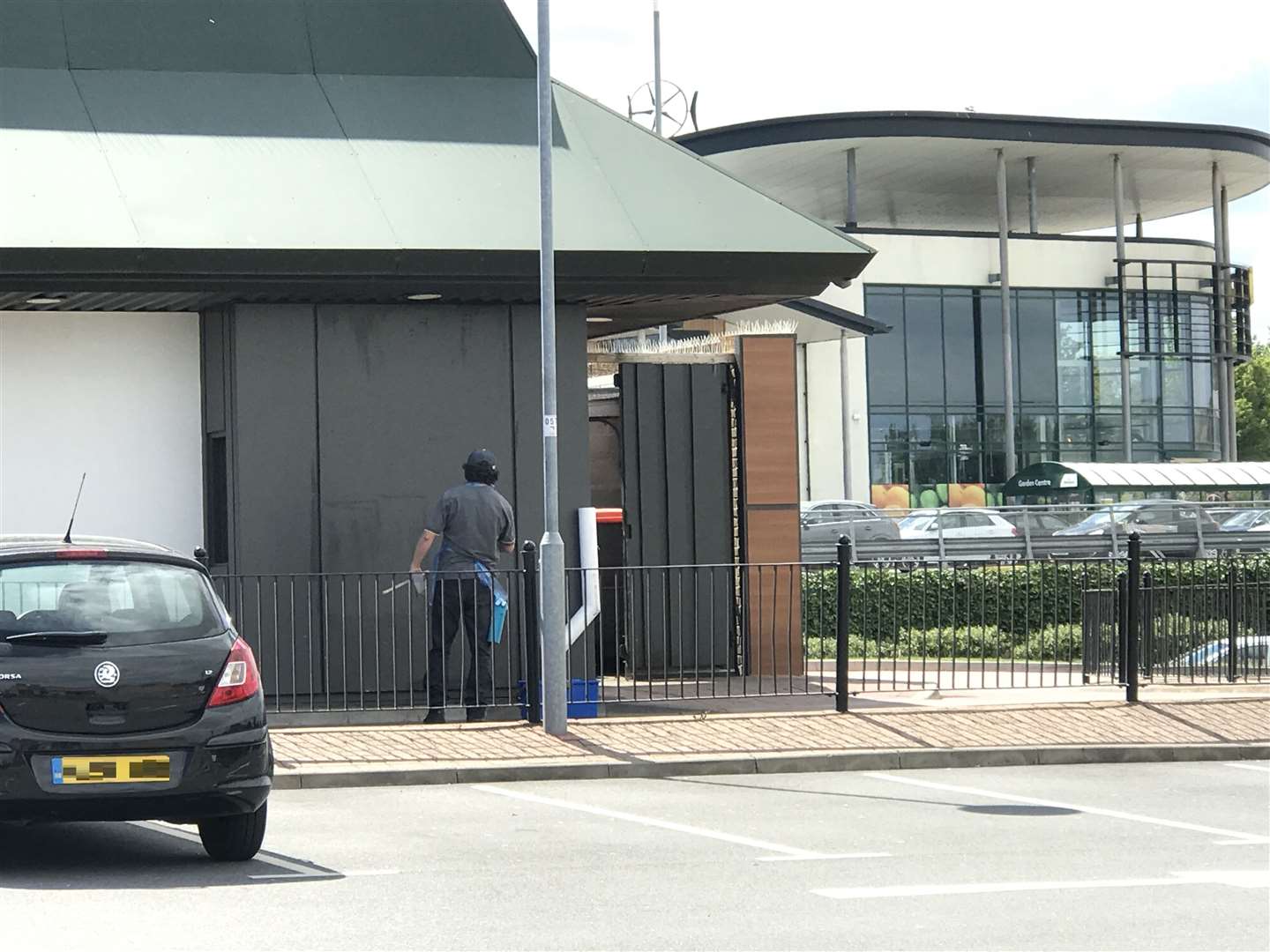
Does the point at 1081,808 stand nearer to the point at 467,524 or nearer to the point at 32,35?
the point at 467,524

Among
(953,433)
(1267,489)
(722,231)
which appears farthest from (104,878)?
(953,433)

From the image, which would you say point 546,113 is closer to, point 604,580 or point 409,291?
point 409,291

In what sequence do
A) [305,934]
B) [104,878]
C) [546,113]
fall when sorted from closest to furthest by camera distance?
1. [305,934]
2. [104,878]
3. [546,113]

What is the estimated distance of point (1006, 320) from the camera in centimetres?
5441

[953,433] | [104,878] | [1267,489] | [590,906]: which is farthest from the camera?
[953,433]

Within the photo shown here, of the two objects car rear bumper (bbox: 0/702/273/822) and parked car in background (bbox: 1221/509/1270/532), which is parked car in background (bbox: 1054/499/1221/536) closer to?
parked car in background (bbox: 1221/509/1270/532)

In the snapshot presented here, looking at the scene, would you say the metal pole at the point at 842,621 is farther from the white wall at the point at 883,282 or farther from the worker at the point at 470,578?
the white wall at the point at 883,282

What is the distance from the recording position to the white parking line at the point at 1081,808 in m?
9.96

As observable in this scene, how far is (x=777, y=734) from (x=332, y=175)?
5430mm

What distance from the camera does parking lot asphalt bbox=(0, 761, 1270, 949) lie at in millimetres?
7008

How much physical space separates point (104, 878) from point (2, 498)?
7.02 meters

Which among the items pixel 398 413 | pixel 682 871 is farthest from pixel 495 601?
pixel 682 871

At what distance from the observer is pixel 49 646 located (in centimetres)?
817

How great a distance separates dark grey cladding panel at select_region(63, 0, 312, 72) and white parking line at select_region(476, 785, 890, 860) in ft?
21.9
